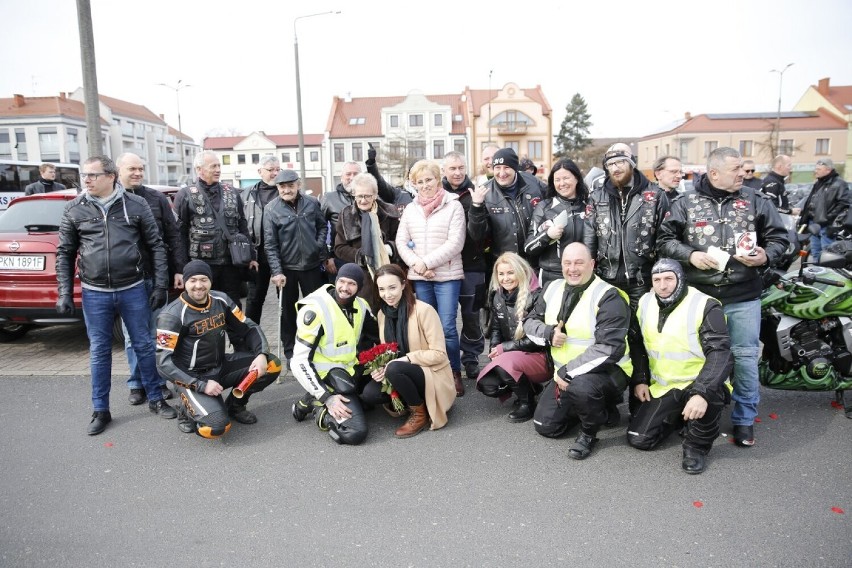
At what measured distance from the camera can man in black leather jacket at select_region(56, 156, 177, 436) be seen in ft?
15.0

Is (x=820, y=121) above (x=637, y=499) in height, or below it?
above

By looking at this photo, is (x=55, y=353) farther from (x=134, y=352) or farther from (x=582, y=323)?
(x=582, y=323)

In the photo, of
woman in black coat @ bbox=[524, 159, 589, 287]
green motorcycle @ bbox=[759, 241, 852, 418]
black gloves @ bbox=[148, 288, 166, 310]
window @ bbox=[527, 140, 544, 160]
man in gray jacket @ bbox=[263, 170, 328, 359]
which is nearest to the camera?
green motorcycle @ bbox=[759, 241, 852, 418]

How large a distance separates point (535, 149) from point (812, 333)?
179 feet

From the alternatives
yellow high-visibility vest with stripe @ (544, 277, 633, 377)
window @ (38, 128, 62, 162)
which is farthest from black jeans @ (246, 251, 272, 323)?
window @ (38, 128, 62, 162)

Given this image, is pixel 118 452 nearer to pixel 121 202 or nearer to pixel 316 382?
pixel 316 382

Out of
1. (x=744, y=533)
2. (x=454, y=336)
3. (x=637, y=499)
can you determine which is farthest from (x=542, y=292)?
(x=744, y=533)

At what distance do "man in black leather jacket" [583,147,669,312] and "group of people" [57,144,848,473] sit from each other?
1cm

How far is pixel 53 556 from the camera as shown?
2959mm

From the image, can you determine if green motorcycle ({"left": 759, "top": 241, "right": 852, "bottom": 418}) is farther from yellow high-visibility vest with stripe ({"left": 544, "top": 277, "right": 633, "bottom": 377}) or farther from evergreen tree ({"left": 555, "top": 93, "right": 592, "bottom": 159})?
evergreen tree ({"left": 555, "top": 93, "right": 592, "bottom": 159})

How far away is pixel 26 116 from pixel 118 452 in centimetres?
6640

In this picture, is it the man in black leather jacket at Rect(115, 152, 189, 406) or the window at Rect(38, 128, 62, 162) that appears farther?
the window at Rect(38, 128, 62, 162)

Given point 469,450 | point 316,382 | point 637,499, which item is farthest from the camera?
point 316,382

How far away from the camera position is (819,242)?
33.0 feet
